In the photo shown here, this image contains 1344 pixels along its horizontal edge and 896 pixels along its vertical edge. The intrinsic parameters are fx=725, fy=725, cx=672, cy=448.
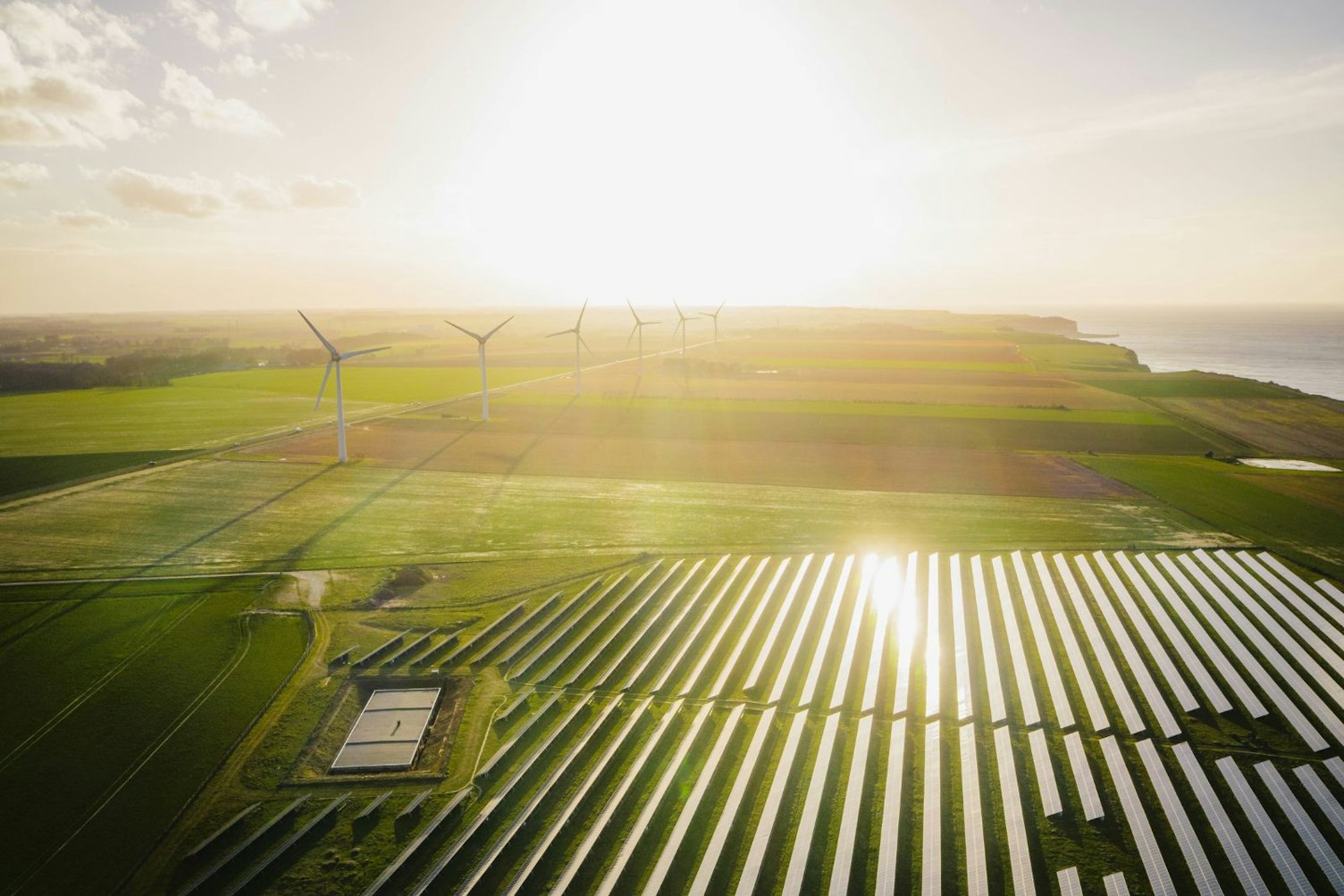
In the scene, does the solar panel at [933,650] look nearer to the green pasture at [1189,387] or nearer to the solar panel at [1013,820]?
the solar panel at [1013,820]

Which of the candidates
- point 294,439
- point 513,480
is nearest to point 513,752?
point 513,480

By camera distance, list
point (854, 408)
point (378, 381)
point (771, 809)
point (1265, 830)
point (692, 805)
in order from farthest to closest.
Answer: point (378, 381), point (854, 408), point (692, 805), point (771, 809), point (1265, 830)

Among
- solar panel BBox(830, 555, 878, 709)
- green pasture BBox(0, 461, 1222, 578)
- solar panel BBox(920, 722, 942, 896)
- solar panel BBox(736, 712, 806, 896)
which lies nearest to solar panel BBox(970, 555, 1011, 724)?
solar panel BBox(920, 722, 942, 896)

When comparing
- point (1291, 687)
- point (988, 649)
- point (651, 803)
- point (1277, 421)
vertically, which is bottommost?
point (651, 803)

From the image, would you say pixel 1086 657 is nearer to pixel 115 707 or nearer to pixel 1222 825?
pixel 1222 825

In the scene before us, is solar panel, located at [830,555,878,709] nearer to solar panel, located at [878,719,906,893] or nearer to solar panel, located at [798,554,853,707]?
solar panel, located at [798,554,853,707]

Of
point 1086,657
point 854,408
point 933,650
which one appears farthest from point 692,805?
point 854,408

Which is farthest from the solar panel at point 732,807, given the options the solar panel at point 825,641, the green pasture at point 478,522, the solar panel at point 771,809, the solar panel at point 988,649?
the green pasture at point 478,522

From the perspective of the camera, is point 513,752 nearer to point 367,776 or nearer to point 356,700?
point 367,776
